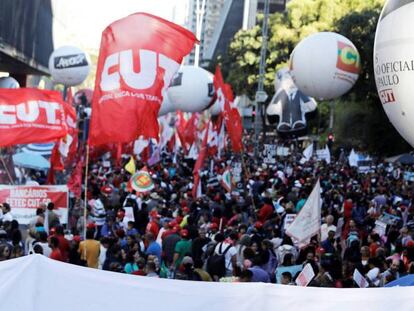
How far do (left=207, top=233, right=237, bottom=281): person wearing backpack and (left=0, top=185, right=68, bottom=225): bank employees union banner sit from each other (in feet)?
12.3

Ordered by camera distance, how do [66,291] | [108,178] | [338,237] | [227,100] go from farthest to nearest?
[108,178] → [227,100] → [338,237] → [66,291]

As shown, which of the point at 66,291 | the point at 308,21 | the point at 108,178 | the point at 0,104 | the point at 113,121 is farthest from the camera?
the point at 308,21

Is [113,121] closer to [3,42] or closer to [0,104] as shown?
[0,104]

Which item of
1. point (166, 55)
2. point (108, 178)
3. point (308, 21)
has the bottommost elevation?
point (108, 178)

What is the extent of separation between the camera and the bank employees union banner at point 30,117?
538 inches

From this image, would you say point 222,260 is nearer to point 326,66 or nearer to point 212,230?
point 212,230

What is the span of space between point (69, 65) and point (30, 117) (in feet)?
52.1

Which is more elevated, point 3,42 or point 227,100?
point 3,42

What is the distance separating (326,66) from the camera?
14547 mm

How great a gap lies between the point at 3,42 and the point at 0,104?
22.0m

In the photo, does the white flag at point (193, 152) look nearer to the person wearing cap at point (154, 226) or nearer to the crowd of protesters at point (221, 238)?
the crowd of protesters at point (221, 238)

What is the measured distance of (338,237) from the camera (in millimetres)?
12664

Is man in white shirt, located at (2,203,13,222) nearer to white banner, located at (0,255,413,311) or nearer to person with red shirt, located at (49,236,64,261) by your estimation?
person with red shirt, located at (49,236,64,261)

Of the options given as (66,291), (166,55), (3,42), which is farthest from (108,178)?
(66,291)
